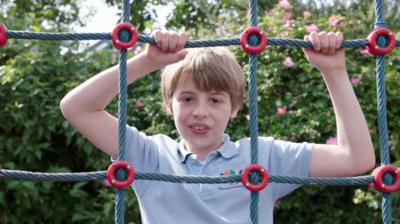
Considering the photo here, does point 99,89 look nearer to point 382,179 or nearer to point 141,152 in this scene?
point 141,152

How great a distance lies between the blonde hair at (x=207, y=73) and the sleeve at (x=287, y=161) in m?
0.15

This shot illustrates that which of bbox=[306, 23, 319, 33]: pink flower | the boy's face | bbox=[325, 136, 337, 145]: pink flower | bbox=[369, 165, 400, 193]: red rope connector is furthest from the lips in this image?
bbox=[306, 23, 319, 33]: pink flower

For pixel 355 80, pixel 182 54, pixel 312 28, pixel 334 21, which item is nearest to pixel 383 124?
pixel 182 54

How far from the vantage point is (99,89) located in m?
1.41

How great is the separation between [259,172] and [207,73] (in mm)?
245

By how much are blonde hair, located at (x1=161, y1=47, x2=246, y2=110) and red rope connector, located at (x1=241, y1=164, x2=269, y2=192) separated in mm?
197

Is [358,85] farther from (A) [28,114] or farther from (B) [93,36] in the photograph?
(B) [93,36]

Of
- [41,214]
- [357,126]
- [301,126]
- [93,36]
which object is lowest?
[41,214]

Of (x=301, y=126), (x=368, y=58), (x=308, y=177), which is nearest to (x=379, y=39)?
(x=308, y=177)

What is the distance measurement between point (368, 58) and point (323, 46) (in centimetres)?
193

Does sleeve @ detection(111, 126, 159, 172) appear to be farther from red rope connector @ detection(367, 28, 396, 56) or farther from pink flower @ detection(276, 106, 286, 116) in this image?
pink flower @ detection(276, 106, 286, 116)

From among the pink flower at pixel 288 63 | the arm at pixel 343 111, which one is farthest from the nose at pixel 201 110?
the pink flower at pixel 288 63

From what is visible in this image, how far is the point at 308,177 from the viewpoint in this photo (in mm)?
1431

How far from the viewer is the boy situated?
55.3 inches
